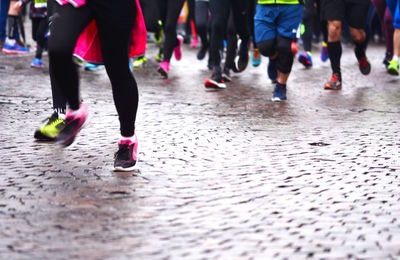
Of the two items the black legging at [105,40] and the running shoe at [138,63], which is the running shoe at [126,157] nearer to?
the black legging at [105,40]

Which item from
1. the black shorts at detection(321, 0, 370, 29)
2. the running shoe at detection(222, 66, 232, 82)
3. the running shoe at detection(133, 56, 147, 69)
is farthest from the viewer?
the running shoe at detection(133, 56, 147, 69)

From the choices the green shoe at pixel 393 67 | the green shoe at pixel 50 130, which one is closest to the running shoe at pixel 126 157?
the green shoe at pixel 50 130

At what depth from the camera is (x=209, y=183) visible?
4.95 m

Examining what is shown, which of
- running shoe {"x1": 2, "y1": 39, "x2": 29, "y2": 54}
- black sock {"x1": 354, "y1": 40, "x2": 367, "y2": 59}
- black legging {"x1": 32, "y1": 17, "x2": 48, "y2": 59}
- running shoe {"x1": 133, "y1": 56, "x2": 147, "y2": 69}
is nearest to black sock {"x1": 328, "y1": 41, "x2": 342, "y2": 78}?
black sock {"x1": 354, "y1": 40, "x2": 367, "y2": 59}

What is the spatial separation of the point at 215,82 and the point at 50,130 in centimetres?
442

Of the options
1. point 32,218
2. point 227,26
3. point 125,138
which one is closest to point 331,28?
point 227,26

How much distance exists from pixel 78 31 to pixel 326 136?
2.40m

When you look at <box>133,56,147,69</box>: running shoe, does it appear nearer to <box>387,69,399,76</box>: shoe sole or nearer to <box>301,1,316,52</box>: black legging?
<box>301,1,316,52</box>: black legging

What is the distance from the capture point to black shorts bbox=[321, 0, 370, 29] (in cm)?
1009

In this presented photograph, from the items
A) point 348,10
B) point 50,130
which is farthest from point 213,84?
point 50,130

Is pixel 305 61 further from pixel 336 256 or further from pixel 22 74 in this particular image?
pixel 336 256

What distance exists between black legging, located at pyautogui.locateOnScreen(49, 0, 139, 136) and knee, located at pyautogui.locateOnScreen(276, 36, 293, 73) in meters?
3.83

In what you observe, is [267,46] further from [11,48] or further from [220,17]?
[11,48]

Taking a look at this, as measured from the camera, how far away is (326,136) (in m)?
6.77
